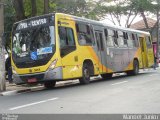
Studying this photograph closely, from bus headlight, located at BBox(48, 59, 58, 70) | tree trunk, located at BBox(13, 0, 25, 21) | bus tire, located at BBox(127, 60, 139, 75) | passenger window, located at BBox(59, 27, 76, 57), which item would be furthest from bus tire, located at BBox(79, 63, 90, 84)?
bus tire, located at BBox(127, 60, 139, 75)

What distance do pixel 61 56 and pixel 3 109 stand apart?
18.8ft

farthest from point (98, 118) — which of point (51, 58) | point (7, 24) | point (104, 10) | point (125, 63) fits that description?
point (104, 10)

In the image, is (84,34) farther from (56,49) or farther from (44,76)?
(44,76)

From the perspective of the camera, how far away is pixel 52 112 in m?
9.52

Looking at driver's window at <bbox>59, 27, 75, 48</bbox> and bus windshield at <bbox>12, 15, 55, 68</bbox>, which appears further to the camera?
driver's window at <bbox>59, 27, 75, 48</bbox>

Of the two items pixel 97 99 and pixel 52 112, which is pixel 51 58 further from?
→ pixel 52 112

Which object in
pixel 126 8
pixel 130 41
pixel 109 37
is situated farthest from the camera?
pixel 126 8

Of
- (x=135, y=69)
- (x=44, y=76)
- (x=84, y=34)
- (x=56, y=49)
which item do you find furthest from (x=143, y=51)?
(x=44, y=76)

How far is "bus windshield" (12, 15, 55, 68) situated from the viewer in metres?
15.8

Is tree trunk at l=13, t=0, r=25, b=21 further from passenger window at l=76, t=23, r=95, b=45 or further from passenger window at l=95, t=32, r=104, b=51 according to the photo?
passenger window at l=95, t=32, r=104, b=51

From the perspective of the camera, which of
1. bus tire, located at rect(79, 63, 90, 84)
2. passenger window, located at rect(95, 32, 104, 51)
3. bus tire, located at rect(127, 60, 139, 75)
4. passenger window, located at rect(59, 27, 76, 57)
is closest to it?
passenger window, located at rect(59, 27, 76, 57)

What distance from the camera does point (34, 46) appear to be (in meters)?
16.1

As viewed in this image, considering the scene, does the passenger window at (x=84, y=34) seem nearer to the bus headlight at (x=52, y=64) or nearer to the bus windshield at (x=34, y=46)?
the bus windshield at (x=34, y=46)

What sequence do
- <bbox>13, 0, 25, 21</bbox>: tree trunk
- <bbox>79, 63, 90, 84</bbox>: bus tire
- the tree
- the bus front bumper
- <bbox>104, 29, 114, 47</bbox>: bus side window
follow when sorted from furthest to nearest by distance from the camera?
the tree
<bbox>104, 29, 114, 47</bbox>: bus side window
<bbox>13, 0, 25, 21</bbox>: tree trunk
<bbox>79, 63, 90, 84</bbox>: bus tire
the bus front bumper
